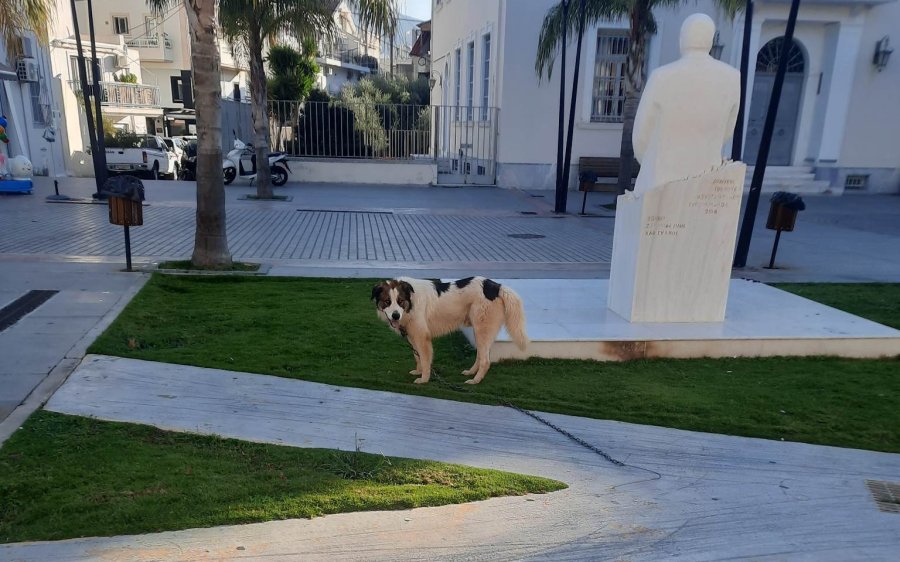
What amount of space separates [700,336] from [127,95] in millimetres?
37560

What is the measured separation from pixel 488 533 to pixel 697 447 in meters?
1.75

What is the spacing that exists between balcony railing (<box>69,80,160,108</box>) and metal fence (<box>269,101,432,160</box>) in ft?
50.8

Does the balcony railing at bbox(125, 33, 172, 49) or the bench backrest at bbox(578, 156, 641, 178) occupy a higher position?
the balcony railing at bbox(125, 33, 172, 49)

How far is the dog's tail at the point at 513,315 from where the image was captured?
469 centimetres

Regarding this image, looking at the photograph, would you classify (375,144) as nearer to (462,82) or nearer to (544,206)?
(462,82)

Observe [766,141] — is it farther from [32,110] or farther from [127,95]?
[127,95]

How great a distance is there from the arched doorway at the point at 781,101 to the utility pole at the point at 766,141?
→ 13.0m

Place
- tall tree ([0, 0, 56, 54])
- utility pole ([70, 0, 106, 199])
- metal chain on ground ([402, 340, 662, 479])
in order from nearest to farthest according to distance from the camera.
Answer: metal chain on ground ([402, 340, 662, 479]) → tall tree ([0, 0, 56, 54]) → utility pole ([70, 0, 106, 199])

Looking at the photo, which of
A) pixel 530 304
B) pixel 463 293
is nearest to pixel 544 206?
pixel 530 304

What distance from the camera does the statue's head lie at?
5.70 metres

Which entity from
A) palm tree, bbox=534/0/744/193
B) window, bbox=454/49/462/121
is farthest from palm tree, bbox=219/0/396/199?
window, bbox=454/49/462/121

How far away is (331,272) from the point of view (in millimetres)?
8656

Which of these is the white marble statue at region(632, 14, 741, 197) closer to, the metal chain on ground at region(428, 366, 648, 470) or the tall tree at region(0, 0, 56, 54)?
the metal chain on ground at region(428, 366, 648, 470)

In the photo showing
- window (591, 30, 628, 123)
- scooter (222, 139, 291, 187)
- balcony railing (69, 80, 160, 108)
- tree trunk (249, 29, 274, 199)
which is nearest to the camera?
tree trunk (249, 29, 274, 199)
